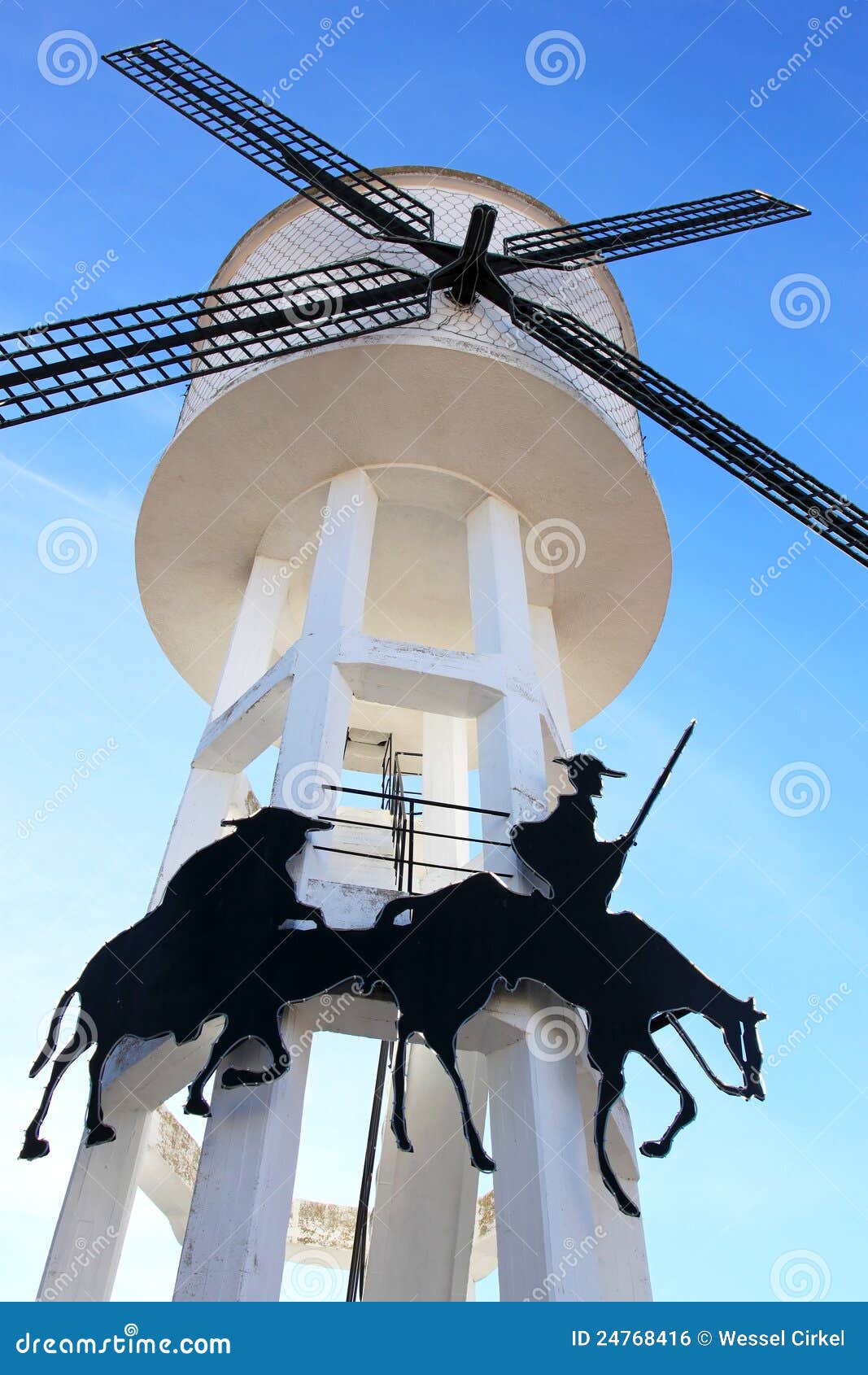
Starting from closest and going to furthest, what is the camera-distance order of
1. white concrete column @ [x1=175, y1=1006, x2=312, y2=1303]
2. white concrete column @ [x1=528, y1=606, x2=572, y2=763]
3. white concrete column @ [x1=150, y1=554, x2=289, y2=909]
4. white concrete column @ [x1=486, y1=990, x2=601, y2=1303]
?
white concrete column @ [x1=175, y1=1006, x2=312, y2=1303] < white concrete column @ [x1=486, y1=990, x2=601, y2=1303] < white concrete column @ [x1=150, y1=554, x2=289, y2=909] < white concrete column @ [x1=528, y1=606, x2=572, y2=763]

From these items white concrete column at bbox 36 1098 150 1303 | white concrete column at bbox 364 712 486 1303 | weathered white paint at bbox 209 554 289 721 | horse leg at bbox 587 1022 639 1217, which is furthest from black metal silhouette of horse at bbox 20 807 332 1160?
weathered white paint at bbox 209 554 289 721

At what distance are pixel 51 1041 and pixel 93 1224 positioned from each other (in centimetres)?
136

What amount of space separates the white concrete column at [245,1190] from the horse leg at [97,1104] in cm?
88

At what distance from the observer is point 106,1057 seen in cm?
711

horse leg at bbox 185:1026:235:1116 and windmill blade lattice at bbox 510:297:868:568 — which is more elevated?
windmill blade lattice at bbox 510:297:868:568

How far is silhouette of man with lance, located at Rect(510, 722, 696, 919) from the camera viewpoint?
7758 millimetres

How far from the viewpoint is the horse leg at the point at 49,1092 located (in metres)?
6.91

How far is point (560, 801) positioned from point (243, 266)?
7833mm

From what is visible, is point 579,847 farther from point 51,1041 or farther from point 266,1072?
point 51,1041

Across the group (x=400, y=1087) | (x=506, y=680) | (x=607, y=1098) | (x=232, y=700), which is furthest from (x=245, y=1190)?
(x=232, y=700)

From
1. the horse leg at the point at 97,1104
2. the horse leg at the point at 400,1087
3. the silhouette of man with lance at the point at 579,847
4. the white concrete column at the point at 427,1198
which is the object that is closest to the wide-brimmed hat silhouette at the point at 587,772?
the silhouette of man with lance at the point at 579,847

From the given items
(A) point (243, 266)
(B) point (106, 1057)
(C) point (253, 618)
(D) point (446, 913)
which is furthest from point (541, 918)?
(A) point (243, 266)

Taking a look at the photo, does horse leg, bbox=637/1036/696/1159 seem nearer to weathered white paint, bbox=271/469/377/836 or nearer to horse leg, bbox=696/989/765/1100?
horse leg, bbox=696/989/765/1100

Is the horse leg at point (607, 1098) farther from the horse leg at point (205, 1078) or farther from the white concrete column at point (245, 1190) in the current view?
the horse leg at point (205, 1078)
